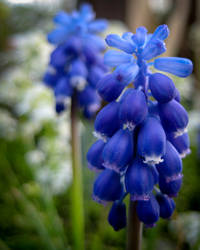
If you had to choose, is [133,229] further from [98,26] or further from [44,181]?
[44,181]

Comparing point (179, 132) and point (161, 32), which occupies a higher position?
point (161, 32)

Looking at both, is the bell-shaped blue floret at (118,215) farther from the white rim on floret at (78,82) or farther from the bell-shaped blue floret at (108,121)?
the white rim on floret at (78,82)

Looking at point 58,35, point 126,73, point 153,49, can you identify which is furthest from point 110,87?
point 58,35

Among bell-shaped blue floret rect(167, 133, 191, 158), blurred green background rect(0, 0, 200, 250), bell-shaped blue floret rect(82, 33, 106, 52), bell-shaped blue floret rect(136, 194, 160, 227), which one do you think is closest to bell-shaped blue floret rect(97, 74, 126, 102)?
bell-shaped blue floret rect(167, 133, 191, 158)

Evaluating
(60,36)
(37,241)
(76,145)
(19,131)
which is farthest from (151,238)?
(19,131)

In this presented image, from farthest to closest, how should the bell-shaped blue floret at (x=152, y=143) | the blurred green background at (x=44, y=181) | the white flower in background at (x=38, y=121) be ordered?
1. the white flower in background at (x=38, y=121)
2. the blurred green background at (x=44, y=181)
3. the bell-shaped blue floret at (x=152, y=143)

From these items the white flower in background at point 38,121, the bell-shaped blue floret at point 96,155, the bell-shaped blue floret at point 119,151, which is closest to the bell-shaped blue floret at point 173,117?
the bell-shaped blue floret at point 119,151
